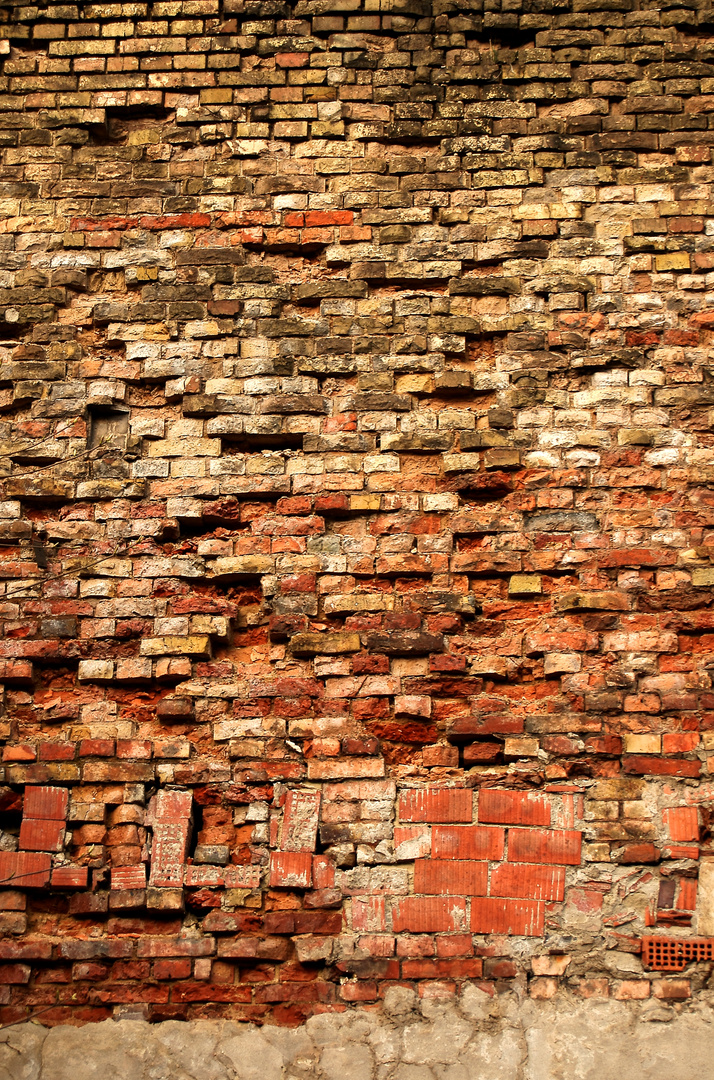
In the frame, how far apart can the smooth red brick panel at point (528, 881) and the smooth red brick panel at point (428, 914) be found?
12 cm

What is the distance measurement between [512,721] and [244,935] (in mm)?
1106

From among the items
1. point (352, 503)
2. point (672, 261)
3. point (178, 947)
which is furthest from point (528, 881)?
point (672, 261)

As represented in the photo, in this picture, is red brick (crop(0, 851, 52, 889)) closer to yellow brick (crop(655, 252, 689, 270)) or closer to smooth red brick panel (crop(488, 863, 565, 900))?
smooth red brick panel (crop(488, 863, 565, 900))

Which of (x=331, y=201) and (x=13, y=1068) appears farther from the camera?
(x=331, y=201)

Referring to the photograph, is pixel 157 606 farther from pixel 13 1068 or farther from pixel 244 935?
pixel 13 1068

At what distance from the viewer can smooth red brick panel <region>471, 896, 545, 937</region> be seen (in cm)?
308

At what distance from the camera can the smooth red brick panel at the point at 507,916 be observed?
3080 millimetres

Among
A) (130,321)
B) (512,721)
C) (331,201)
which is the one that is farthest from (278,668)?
(331,201)

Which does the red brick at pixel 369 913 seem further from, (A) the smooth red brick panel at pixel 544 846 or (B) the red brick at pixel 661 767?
(B) the red brick at pixel 661 767

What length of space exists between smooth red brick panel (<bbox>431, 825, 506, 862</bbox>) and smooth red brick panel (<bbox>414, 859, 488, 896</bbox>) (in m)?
0.03

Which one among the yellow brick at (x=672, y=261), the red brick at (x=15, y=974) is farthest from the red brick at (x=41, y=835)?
the yellow brick at (x=672, y=261)

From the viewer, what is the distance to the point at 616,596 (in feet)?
11.2

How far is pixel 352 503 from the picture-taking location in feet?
11.5

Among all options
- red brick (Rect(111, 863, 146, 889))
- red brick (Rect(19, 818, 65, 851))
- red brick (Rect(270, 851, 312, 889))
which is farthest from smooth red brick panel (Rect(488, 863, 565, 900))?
red brick (Rect(19, 818, 65, 851))
